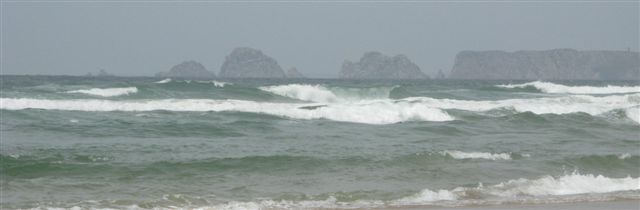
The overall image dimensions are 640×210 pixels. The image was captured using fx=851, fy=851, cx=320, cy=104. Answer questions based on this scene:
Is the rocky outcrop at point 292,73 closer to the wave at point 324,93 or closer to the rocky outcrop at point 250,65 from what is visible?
the rocky outcrop at point 250,65

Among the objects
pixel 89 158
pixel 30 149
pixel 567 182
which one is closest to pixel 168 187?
pixel 89 158

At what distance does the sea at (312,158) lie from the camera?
910 cm

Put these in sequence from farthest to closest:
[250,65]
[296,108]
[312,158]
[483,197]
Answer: [250,65]
[296,108]
[312,158]
[483,197]

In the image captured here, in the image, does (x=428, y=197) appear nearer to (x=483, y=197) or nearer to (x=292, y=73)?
(x=483, y=197)

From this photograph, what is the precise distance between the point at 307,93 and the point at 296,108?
11.7 meters

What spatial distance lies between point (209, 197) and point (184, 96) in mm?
20525

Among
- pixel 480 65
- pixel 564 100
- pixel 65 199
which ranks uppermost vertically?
pixel 480 65

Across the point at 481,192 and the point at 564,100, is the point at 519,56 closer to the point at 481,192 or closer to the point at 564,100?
the point at 564,100

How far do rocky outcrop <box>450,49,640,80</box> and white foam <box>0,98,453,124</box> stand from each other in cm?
9423

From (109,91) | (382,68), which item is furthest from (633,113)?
(382,68)

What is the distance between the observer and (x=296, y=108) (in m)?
22.1

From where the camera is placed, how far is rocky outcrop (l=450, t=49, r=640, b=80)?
4569 inches

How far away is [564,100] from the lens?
91.9 feet

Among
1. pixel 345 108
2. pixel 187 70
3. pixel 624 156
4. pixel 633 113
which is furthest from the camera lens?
pixel 187 70
